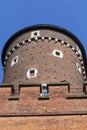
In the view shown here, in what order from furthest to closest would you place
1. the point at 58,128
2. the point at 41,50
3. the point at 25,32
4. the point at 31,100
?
the point at 25,32, the point at 41,50, the point at 31,100, the point at 58,128

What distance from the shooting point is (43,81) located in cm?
1927

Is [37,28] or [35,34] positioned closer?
[35,34]

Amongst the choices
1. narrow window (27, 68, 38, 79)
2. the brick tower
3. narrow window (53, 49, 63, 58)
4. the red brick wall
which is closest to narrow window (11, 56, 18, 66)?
the brick tower

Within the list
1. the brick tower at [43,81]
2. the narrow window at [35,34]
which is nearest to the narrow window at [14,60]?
the brick tower at [43,81]

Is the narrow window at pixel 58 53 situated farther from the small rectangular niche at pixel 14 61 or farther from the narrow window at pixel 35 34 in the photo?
the small rectangular niche at pixel 14 61

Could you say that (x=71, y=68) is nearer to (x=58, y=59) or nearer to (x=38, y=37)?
(x=58, y=59)

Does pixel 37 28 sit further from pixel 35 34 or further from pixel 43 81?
pixel 43 81

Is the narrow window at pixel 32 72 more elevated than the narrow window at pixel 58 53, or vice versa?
the narrow window at pixel 58 53

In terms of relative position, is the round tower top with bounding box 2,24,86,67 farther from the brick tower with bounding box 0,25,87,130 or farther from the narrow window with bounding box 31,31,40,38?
the narrow window with bounding box 31,31,40,38

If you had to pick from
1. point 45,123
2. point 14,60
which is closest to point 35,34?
point 14,60

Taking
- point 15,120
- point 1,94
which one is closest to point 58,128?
point 15,120

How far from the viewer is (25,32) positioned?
23688mm

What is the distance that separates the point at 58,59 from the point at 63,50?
1.12 metres

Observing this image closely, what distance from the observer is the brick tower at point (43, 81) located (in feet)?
39.5
